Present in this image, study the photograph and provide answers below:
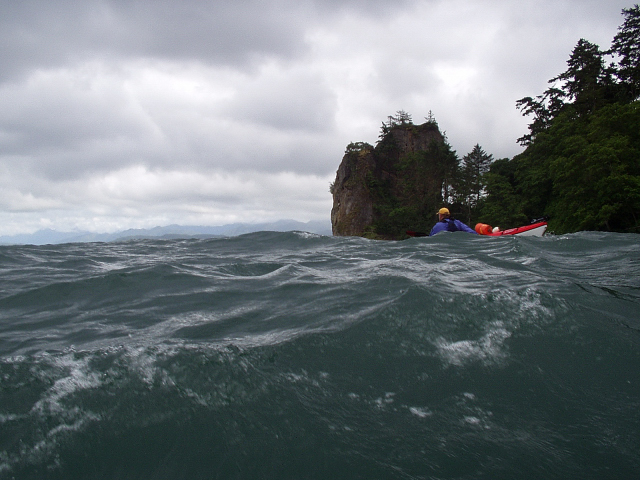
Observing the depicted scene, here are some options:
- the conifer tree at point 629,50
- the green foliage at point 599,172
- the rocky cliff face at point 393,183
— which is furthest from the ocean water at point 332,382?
the rocky cliff face at point 393,183

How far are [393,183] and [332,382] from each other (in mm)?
58506

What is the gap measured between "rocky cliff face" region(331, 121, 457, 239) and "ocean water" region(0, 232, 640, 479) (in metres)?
44.0

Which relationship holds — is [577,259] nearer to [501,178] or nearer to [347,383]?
[347,383]

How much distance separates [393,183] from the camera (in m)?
59.3

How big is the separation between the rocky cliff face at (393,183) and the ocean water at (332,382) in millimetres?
43999

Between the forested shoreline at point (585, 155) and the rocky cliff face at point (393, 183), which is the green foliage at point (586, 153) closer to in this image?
the forested shoreline at point (585, 155)

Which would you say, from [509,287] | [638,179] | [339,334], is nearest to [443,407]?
[339,334]

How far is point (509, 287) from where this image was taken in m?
4.45

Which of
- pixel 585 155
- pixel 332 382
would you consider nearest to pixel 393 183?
pixel 585 155

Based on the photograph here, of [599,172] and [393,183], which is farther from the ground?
[393,183]

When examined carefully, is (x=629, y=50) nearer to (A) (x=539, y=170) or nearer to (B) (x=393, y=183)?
(A) (x=539, y=170)

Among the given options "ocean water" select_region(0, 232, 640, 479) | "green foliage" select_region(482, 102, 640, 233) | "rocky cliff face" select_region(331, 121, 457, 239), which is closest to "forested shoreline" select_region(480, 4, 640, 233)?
"green foliage" select_region(482, 102, 640, 233)

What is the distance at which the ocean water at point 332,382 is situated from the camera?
77.4 inches

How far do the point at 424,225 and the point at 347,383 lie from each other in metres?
45.7
